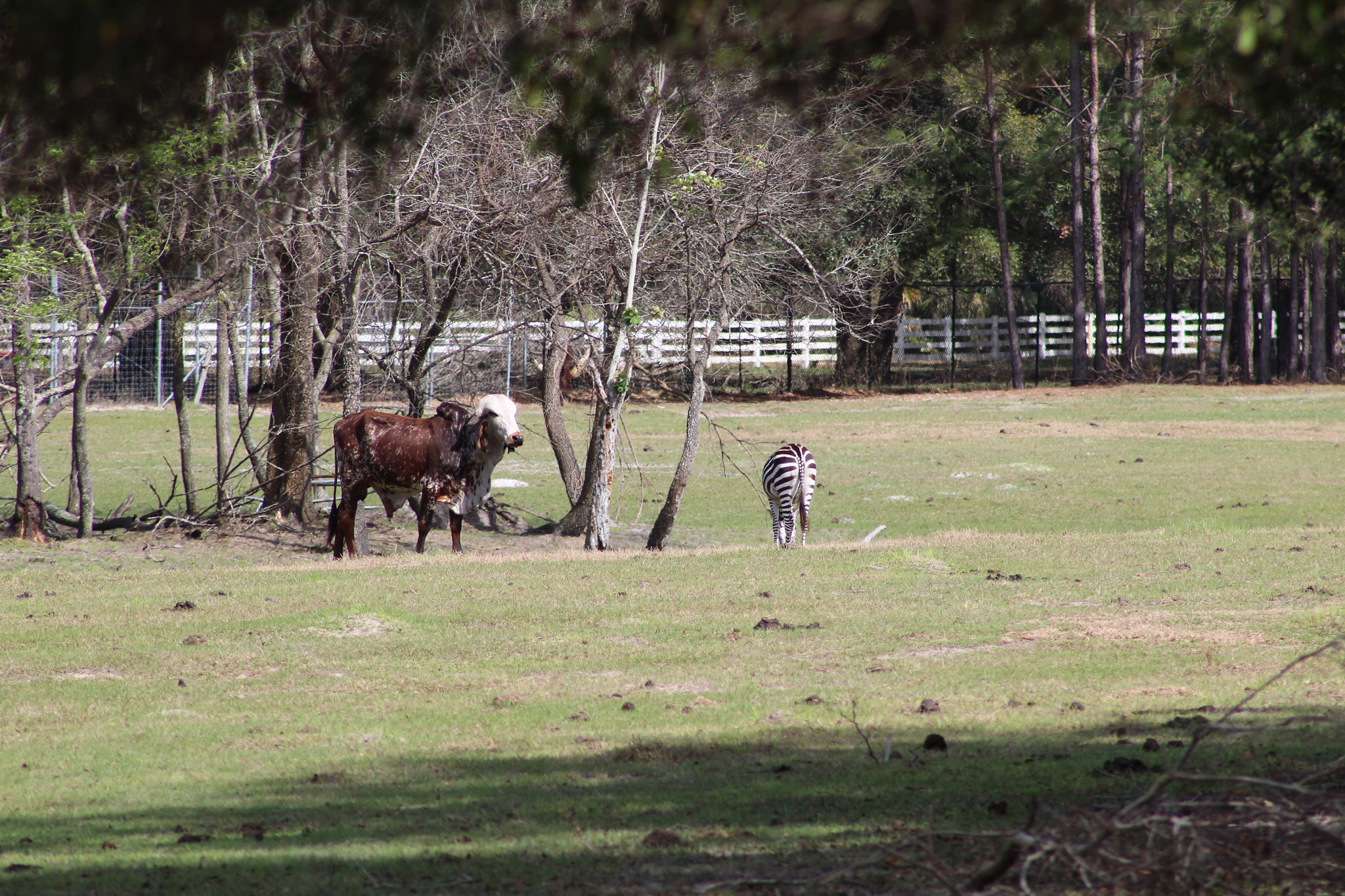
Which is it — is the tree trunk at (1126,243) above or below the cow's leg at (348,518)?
above

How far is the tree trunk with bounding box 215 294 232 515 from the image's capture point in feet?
62.8

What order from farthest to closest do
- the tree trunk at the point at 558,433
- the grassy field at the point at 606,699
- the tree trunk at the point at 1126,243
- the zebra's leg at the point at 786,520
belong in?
the tree trunk at the point at 1126,243 → the tree trunk at the point at 558,433 → the zebra's leg at the point at 786,520 → the grassy field at the point at 606,699

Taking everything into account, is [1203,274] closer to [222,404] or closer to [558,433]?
[558,433]

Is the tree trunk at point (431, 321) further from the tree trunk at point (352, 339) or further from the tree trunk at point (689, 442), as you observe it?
the tree trunk at point (689, 442)

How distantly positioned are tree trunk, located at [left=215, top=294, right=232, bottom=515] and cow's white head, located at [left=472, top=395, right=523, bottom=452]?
4.22m

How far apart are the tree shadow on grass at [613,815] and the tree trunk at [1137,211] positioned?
33828mm

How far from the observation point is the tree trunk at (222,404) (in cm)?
1914

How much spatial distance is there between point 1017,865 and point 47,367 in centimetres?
1702

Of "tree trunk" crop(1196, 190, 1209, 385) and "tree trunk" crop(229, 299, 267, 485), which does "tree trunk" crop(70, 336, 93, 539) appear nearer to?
"tree trunk" crop(229, 299, 267, 485)

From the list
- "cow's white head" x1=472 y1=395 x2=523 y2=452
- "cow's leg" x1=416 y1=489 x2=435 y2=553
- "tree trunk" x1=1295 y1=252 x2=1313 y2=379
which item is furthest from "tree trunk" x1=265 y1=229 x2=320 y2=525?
"tree trunk" x1=1295 y1=252 x2=1313 y2=379

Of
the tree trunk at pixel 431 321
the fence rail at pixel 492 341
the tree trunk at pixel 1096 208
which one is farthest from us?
the tree trunk at pixel 1096 208

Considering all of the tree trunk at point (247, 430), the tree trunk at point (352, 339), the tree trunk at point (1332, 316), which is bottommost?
the tree trunk at point (247, 430)

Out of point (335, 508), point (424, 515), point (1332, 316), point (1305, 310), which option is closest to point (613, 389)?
point (424, 515)

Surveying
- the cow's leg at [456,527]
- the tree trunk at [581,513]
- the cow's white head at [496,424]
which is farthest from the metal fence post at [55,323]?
the tree trunk at [581,513]
